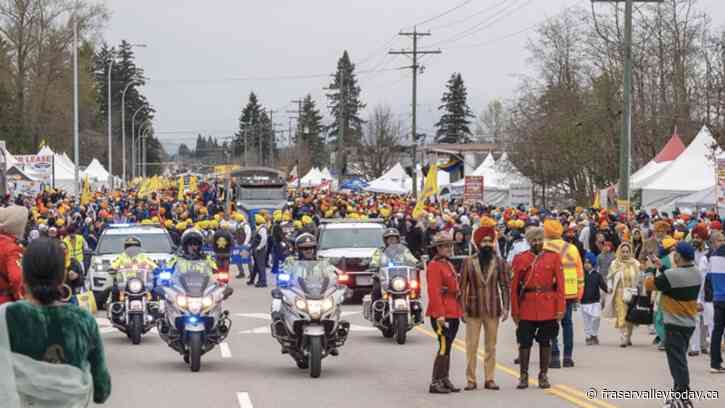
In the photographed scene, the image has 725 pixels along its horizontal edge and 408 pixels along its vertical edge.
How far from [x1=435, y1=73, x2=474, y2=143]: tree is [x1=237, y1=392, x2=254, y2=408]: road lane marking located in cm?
13863

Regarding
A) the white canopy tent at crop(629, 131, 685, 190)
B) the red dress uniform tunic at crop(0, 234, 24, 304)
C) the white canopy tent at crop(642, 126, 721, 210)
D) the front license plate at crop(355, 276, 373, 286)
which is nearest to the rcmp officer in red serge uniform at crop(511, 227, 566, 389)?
the red dress uniform tunic at crop(0, 234, 24, 304)

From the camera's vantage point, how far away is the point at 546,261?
12.9 metres

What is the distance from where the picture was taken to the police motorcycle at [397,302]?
17531 millimetres

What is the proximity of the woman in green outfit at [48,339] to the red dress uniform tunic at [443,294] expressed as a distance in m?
7.29

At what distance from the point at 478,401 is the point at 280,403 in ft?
6.64

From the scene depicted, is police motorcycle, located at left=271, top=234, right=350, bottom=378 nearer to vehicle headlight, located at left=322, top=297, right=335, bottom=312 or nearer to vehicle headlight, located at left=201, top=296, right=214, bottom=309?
vehicle headlight, located at left=322, top=297, right=335, bottom=312

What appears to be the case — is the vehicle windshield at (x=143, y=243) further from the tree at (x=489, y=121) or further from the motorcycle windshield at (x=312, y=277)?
the tree at (x=489, y=121)

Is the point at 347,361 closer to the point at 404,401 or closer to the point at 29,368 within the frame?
the point at 404,401

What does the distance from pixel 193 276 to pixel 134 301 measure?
2865 mm

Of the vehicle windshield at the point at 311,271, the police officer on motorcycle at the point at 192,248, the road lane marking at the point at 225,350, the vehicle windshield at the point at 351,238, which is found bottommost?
the road lane marking at the point at 225,350

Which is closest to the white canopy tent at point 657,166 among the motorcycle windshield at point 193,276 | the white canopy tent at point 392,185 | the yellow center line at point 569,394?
the yellow center line at point 569,394

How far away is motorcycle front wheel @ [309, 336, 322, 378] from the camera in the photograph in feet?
46.1

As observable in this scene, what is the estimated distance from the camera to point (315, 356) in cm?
1411

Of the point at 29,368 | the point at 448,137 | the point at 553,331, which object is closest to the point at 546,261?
the point at 553,331
